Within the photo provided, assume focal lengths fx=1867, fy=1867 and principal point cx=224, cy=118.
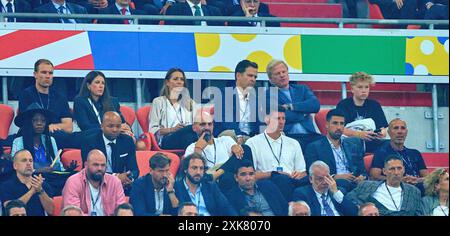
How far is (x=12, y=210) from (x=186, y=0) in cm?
297

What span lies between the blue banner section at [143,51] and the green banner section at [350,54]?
1.12 meters

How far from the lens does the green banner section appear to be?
17.5 m

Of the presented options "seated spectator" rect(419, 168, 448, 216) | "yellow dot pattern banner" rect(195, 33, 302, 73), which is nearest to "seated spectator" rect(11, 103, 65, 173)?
"yellow dot pattern banner" rect(195, 33, 302, 73)

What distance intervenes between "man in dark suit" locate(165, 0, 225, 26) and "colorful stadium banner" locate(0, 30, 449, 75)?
20cm

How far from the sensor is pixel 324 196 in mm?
16297

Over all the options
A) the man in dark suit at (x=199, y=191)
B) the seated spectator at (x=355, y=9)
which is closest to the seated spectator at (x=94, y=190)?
the man in dark suit at (x=199, y=191)

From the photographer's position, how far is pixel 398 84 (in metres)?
17.8

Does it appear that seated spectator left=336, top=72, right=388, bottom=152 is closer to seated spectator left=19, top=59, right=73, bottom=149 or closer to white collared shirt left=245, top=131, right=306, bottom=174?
white collared shirt left=245, top=131, right=306, bottom=174

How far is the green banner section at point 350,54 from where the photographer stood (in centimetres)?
1753

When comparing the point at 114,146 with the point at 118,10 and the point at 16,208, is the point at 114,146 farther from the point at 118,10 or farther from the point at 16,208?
the point at 118,10

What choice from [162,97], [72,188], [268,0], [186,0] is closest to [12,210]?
[72,188]

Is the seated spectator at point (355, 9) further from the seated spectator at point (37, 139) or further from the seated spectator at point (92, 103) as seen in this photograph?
the seated spectator at point (37, 139)

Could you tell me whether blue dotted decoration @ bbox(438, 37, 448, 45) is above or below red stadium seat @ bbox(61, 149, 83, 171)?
above

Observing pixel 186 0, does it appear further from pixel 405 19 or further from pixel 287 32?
pixel 405 19
